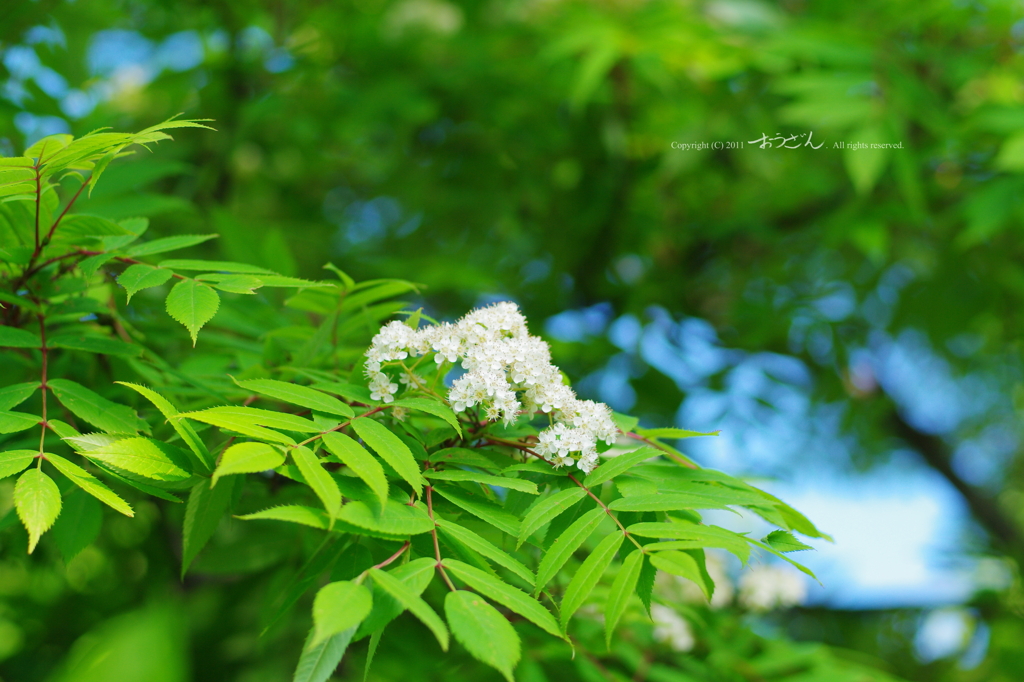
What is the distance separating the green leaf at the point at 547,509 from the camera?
0.87 metres

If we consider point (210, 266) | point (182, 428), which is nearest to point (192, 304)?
point (210, 266)

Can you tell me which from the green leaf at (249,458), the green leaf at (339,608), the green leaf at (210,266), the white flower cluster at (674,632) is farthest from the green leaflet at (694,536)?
the white flower cluster at (674,632)

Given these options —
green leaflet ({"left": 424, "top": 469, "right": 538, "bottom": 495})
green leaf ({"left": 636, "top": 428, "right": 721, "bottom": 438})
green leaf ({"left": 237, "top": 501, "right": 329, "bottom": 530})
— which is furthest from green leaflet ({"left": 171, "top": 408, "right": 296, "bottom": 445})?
green leaf ({"left": 636, "top": 428, "right": 721, "bottom": 438})

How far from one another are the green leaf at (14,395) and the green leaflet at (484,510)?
65cm

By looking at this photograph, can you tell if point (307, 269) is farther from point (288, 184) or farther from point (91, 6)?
point (91, 6)

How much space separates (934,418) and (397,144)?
503 centimetres

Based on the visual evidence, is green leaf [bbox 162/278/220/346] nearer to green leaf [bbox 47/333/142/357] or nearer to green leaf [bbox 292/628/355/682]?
green leaf [bbox 47/333/142/357]

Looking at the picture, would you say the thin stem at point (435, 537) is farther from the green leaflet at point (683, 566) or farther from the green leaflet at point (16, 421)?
the green leaflet at point (16, 421)

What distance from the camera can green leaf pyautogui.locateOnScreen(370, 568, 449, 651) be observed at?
70 cm

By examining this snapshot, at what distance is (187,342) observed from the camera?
167cm

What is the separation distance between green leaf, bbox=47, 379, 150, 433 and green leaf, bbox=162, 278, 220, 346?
0.18m

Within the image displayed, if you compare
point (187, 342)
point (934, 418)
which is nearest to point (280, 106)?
point (187, 342)

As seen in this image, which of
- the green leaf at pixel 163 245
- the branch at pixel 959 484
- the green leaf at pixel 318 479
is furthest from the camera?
the branch at pixel 959 484

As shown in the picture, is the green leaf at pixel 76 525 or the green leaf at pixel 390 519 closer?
the green leaf at pixel 390 519
